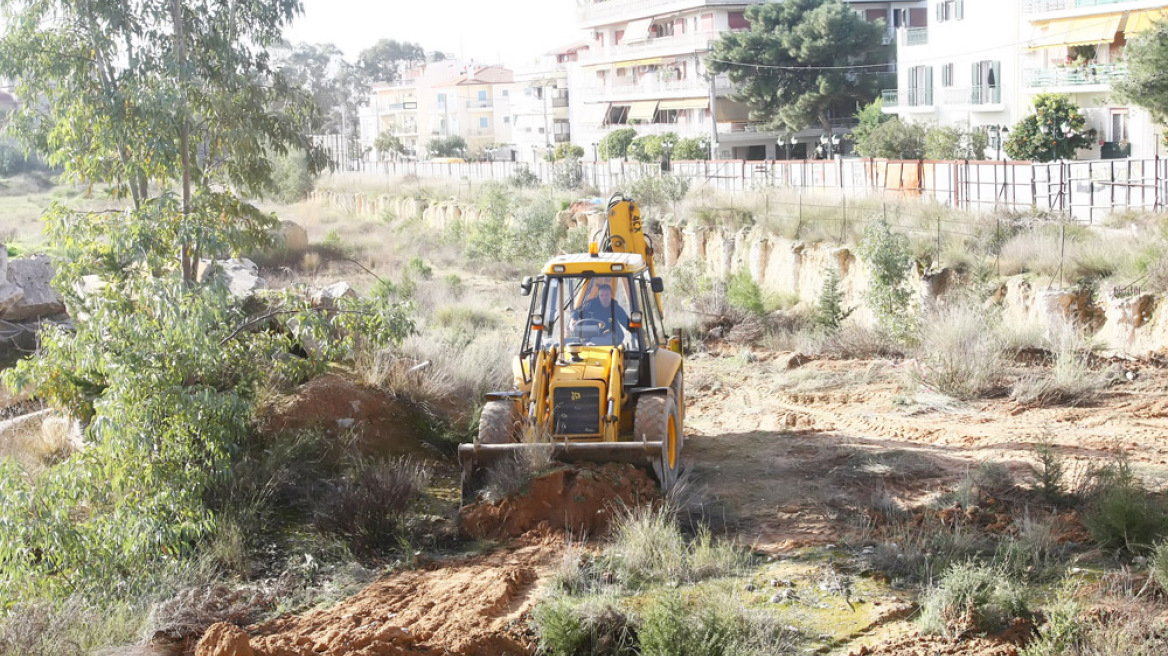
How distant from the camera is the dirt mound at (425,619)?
7449 millimetres

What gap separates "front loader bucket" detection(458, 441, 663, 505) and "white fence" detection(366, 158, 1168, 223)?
15.1 metres

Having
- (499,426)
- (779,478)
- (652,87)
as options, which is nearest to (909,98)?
(652,87)

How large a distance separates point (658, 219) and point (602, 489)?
2172cm

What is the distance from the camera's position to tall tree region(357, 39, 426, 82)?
379ft

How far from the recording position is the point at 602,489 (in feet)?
32.8

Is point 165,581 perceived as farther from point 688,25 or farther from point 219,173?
point 688,25

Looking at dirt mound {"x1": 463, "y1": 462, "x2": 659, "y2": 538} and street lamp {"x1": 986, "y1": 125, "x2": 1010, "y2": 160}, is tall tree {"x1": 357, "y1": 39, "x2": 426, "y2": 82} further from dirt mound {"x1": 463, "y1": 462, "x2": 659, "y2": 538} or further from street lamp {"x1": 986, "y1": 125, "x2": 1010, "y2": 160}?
dirt mound {"x1": 463, "y1": 462, "x2": 659, "y2": 538}

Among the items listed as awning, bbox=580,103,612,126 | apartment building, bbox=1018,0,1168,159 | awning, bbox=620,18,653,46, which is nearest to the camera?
apartment building, bbox=1018,0,1168,159

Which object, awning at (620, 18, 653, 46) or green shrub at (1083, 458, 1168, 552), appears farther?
awning at (620, 18, 653, 46)

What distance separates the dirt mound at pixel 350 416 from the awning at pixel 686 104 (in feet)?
159

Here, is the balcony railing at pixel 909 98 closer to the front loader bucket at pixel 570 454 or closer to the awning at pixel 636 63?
the awning at pixel 636 63

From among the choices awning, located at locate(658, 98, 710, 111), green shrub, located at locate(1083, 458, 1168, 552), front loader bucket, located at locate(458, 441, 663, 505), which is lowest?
green shrub, located at locate(1083, 458, 1168, 552)

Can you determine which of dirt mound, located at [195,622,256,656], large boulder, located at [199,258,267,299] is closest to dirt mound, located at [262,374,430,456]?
dirt mound, located at [195,622,256,656]

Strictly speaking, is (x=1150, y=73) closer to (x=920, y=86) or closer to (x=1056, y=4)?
(x=1056, y=4)
